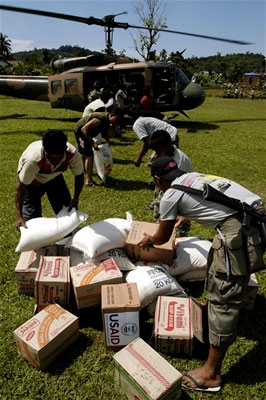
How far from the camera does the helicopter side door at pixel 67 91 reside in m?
11.4

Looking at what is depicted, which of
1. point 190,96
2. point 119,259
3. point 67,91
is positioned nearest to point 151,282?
point 119,259

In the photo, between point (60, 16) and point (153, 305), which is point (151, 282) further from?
point (60, 16)

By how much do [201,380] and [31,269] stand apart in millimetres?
1683

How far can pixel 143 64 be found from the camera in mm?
10703

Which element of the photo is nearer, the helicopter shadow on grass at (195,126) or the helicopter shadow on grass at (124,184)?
the helicopter shadow on grass at (124,184)

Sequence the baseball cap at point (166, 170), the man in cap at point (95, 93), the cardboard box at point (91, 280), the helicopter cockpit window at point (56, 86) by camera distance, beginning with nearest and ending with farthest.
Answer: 1. the baseball cap at point (166, 170)
2. the cardboard box at point (91, 280)
3. the man in cap at point (95, 93)
4. the helicopter cockpit window at point (56, 86)

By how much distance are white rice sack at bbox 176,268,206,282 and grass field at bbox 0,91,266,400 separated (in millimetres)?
100

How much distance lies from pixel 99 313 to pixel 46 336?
0.62 metres

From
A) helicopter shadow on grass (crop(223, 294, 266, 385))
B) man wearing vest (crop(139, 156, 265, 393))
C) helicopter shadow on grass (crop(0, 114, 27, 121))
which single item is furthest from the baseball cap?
helicopter shadow on grass (crop(0, 114, 27, 121))

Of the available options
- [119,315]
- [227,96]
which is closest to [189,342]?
[119,315]

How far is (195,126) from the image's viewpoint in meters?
12.7

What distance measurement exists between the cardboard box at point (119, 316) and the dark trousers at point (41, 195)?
1343 mm

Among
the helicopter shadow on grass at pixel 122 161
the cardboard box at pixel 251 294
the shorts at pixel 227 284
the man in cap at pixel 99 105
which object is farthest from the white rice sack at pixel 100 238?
the helicopter shadow on grass at pixel 122 161

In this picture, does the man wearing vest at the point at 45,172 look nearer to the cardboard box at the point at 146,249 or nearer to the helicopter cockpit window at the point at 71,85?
the cardboard box at the point at 146,249
